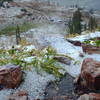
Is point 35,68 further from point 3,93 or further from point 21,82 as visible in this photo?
point 3,93

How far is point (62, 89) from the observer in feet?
15.8

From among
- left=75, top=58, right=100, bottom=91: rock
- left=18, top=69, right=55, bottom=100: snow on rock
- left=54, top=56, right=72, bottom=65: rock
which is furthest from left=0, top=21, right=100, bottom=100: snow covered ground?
left=75, top=58, right=100, bottom=91: rock

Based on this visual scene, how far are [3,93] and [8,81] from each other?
0.83ft

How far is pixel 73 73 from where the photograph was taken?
17.9 ft

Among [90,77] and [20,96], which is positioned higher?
[90,77]

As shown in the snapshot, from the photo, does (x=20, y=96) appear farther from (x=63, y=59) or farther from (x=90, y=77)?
(x=63, y=59)

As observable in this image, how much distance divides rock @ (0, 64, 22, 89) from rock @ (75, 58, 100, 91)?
1214 mm

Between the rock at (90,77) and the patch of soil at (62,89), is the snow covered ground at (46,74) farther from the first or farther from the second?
the rock at (90,77)

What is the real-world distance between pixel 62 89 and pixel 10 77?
3.53ft

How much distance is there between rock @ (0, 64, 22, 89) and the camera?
466cm

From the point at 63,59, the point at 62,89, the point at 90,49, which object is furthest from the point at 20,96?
the point at 90,49

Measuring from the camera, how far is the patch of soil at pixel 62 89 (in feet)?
14.9

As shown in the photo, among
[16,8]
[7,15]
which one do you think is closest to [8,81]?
[7,15]

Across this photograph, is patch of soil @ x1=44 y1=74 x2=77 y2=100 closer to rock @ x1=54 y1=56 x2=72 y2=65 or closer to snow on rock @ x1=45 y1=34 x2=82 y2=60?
rock @ x1=54 y1=56 x2=72 y2=65
